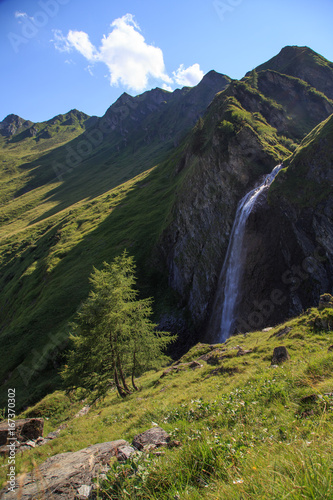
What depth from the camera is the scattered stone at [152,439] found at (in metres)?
5.72

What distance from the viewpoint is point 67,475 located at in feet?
17.1

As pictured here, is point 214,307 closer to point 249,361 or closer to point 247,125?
point 249,361

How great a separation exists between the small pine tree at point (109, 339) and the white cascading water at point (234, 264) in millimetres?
15585

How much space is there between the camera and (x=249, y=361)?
1497 centimetres

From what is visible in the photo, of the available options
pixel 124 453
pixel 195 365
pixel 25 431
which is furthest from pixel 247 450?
pixel 195 365

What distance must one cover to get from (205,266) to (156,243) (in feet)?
51.3

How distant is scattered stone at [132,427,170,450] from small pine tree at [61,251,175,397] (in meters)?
12.6

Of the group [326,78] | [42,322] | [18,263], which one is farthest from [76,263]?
[326,78]

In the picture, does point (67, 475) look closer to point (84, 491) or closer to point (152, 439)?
point (84, 491)

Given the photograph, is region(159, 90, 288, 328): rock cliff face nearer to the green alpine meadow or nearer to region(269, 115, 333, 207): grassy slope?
the green alpine meadow

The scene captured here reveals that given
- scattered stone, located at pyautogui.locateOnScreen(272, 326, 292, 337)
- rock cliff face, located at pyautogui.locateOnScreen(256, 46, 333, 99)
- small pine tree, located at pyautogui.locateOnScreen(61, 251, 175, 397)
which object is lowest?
scattered stone, located at pyautogui.locateOnScreen(272, 326, 292, 337)

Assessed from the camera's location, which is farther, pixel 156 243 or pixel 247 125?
pixel 156 243

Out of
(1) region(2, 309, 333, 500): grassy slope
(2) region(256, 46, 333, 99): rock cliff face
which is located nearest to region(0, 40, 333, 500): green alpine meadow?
(1) region(2, 309, 333, 500): grassy slope

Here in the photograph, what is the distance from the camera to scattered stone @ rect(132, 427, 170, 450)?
5.72 meters
